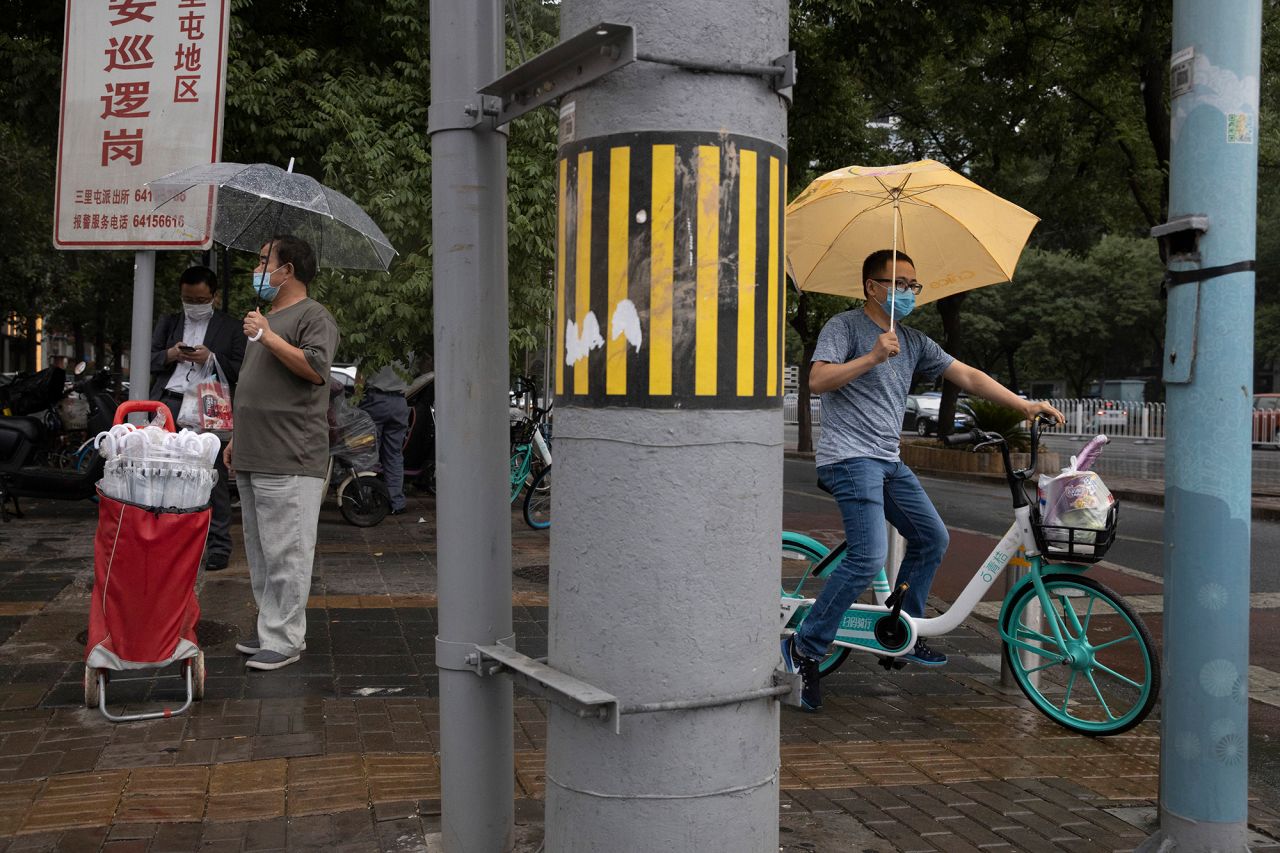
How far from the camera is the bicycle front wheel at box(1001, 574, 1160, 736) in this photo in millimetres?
4574

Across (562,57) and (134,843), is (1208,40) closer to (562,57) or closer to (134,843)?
(562,57)

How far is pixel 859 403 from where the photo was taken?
4836 mm

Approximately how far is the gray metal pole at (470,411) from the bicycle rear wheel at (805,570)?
220 cm

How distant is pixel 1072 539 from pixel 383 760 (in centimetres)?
269

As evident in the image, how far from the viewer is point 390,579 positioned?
25.3ft

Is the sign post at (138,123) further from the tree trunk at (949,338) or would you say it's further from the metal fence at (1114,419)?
the metal fence at (1114,419)

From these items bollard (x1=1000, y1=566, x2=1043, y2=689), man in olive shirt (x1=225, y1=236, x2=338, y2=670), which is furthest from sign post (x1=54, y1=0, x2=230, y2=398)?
bollard (x1=1000, y1=566, x2=1043, y2=689)

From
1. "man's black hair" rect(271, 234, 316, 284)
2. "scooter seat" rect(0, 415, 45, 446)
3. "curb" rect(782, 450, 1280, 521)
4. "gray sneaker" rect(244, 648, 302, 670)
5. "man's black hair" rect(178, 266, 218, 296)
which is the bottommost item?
"gray sneaker" rect(244, 648, 302, 670)

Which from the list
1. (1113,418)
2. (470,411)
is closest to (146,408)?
(470,411)

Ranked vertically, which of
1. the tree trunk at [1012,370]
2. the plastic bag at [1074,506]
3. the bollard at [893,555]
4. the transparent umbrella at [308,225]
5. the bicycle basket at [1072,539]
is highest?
the tree trunk at [1012,370]

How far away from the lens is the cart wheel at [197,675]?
15.5 feet

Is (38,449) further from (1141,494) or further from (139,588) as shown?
(1141,494)

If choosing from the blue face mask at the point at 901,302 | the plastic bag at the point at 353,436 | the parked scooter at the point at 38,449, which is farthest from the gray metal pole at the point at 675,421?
the plastic bag at the point at 353,436

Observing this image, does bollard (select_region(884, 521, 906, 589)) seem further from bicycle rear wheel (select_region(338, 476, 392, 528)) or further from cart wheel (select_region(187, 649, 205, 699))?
bicycle rear wheel (select_region(338, 476, 392, 528))
